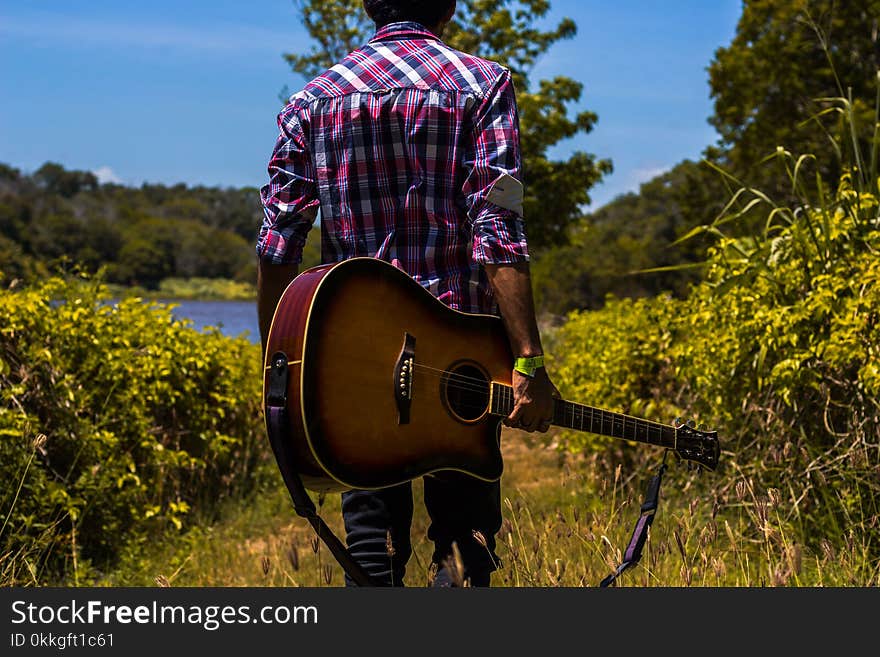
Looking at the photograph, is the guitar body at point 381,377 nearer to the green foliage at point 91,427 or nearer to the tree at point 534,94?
the green foliage at point 91,427

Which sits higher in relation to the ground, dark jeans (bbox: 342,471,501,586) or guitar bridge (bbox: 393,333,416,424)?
guitar bridge (bbox: 393,333,416,424)

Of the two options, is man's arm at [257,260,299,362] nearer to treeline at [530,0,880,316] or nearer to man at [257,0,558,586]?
man at [257,0,558,586]

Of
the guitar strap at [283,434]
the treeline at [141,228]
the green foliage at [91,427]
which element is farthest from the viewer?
the treeline at [141,228]

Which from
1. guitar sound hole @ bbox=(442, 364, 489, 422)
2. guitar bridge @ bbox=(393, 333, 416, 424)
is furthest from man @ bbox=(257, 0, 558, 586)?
guitar bridge @ bbox=(393, 333, 416, 424)

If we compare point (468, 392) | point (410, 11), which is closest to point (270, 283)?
point (468, 392)

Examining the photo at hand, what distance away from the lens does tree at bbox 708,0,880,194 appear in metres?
21.0

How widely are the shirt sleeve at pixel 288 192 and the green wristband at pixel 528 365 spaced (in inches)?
26.7

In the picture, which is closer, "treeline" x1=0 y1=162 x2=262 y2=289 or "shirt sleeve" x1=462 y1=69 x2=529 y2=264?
"shirt sleeve" x1=462 y1=69 x2=529 y2=264

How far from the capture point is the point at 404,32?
2.54m

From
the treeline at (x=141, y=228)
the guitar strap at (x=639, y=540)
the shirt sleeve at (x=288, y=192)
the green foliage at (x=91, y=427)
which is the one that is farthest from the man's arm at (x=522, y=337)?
the treeline at (x=141, y=228)

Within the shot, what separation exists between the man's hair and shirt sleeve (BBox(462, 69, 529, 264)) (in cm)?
34

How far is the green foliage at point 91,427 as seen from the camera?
431 cm

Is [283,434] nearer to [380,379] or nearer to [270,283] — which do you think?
[380,379]

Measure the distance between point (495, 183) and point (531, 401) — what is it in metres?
0.58
